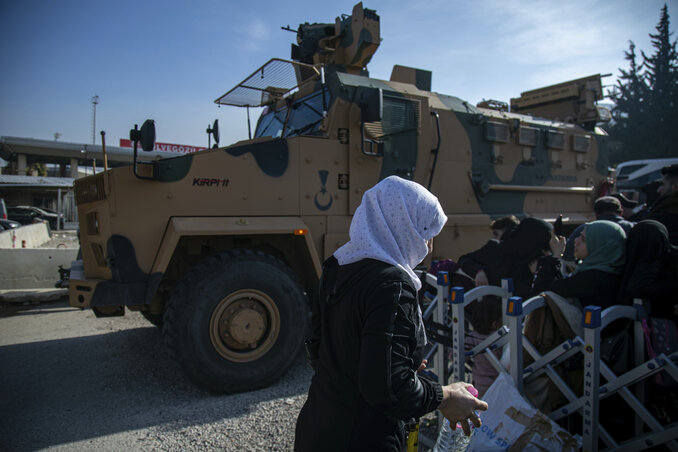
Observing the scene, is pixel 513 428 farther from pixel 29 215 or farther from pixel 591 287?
pixel 29 215

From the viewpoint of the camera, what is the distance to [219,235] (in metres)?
3.94

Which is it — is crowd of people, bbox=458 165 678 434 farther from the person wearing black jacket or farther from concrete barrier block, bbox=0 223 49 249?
concrete barrier block, bbox=0 223 49 249

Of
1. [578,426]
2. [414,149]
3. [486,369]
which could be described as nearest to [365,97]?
[414,149]

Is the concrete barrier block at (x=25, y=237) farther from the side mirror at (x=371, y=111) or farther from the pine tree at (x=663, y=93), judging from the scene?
the pine tree at (x=663, y=93)

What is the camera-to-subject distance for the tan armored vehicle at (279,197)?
353cm

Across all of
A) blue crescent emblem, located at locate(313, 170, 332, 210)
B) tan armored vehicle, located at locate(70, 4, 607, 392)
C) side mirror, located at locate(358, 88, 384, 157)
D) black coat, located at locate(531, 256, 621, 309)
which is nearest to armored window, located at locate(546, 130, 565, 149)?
tan armored vehicle, located at locate(70, 4, 607, 392)

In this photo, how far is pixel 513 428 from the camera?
2.16m

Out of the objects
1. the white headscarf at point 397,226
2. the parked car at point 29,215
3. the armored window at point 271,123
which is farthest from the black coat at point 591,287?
the parked car at point 29,215

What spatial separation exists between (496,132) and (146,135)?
3.95 metres

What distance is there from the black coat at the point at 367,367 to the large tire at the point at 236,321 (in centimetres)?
219

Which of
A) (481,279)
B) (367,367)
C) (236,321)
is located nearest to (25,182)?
(236,321)

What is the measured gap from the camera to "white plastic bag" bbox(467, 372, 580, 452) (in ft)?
6.86

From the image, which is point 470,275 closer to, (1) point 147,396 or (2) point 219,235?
(2) point 219,235

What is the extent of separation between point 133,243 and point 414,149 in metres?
2.84
